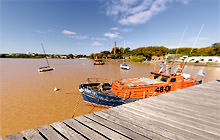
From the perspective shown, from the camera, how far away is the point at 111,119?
8.54 feet

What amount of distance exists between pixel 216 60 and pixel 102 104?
221 ft

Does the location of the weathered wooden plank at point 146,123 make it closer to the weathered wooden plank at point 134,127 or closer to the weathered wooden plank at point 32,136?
the weathered wooden plank at point 134,127

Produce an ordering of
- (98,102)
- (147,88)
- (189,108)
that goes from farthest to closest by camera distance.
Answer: (98,102) → (147,88) → (189,108)

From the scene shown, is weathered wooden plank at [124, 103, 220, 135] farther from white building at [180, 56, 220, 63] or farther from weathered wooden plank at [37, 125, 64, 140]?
white building at [180, 56, 220, 63]

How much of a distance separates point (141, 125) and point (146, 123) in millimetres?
193

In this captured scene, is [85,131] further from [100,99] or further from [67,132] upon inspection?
[100,99]

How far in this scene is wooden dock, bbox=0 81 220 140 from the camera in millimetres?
2062

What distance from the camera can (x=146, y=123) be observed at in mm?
2549

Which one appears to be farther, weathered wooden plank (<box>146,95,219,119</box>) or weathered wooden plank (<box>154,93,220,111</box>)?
weathered wooden plank (<box>154,93,220,111</box>)

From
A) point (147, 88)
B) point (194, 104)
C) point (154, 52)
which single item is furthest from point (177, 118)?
point (154, 52)

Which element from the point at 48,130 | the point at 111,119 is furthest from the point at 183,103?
the point at 48,130

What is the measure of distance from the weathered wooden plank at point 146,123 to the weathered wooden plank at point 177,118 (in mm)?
438

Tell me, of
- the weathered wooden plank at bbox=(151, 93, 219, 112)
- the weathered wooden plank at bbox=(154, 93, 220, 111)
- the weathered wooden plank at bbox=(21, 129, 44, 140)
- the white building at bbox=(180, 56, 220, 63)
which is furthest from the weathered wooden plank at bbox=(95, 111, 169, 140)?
the white building at bbox=(180, 56, 220, 63)

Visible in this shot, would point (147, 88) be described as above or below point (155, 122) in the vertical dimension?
below
